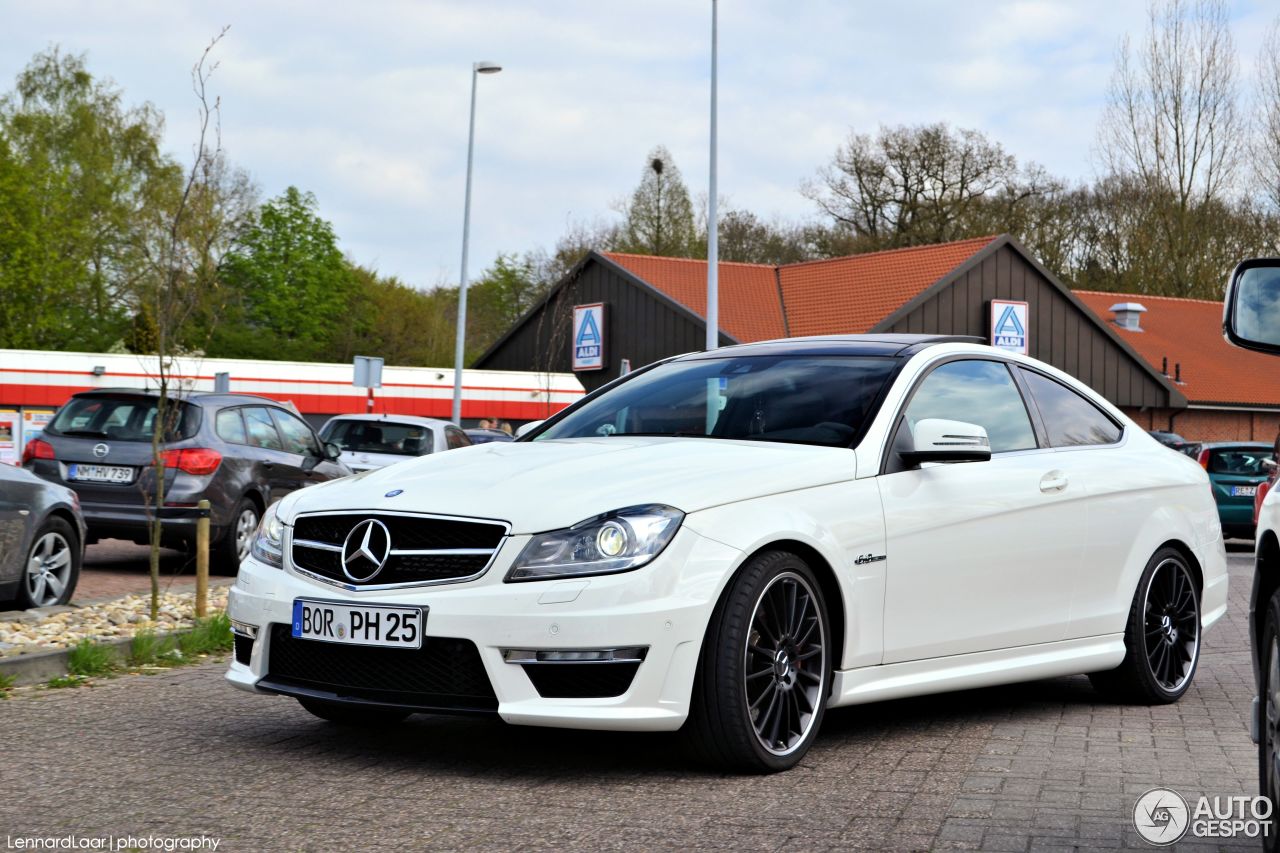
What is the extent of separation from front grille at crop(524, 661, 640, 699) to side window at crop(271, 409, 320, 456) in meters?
10.3

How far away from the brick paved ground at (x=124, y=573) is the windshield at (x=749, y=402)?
5.19 meters

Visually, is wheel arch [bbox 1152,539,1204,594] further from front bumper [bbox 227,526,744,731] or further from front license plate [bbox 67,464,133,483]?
front license plate [bbox 67,464,133,483]

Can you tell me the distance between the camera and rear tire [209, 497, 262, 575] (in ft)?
45.7

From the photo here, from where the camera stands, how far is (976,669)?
6.35 metres

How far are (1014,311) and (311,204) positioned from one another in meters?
42.6

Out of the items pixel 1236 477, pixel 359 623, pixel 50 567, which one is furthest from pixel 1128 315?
pixel 359 623

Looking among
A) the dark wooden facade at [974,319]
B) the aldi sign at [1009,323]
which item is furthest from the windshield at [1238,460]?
the aldi sign at [1009,323]

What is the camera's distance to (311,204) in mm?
78375

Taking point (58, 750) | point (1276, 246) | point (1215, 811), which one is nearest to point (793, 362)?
point (1215, 811)

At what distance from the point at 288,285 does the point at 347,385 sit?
25013 millimetres

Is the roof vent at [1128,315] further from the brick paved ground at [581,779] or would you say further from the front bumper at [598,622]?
the front bumper at [598,622]

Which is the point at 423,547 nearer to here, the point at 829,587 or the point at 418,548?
the point at 418,548

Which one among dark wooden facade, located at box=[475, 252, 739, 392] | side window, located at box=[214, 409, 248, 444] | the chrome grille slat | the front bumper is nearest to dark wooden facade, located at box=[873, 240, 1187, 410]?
dark wooden facade, located at box=[475, 252, 739, 392]

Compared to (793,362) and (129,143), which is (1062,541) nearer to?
(793,362)
